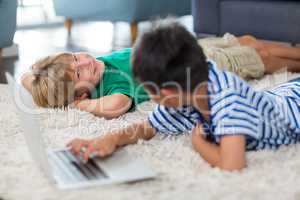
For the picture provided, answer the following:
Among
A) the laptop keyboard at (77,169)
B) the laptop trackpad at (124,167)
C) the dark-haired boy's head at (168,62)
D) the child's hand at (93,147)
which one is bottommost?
the laptop trackpad at (124,167)

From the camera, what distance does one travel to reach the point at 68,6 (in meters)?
3.17

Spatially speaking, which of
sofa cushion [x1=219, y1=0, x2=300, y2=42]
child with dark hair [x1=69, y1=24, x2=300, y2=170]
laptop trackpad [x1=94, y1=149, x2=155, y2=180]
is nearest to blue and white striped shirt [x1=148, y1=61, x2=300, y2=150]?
child with dark hair [x1=69, y1=24, x2=300, y2=170]

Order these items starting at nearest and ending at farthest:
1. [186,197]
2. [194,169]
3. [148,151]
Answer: [186,197], [194,169], [148,151]

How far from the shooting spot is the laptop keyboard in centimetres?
92

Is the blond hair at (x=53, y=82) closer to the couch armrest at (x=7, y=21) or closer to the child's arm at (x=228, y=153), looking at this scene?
the child's arm at (x=228, y=153)

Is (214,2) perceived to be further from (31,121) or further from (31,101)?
(31,121)

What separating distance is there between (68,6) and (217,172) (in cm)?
243

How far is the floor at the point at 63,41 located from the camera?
8.04 feet

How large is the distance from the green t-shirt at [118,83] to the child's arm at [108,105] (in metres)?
0.03

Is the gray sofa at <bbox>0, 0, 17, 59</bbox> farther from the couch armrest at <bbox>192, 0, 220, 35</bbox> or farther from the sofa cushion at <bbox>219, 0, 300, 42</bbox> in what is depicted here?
the sofa cushion at <bbox>219, 0, 300, 42</bbox>

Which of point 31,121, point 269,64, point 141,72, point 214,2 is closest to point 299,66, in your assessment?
point 269,64

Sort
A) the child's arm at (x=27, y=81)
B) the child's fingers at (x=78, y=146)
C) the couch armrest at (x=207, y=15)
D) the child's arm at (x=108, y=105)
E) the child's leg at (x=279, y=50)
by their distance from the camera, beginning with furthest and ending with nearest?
the couch armrest at (x=207, y=15) < the child's leg at (x=279, y=50) < the child's arm at (x=27, y=81) < the child's arm at (x=108, y=105) < the child's fingers at (x=78, y=146)

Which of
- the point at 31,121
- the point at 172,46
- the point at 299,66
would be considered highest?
the point at 172,46

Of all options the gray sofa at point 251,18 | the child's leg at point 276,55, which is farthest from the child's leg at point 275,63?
the gray sofa at point 251,18
